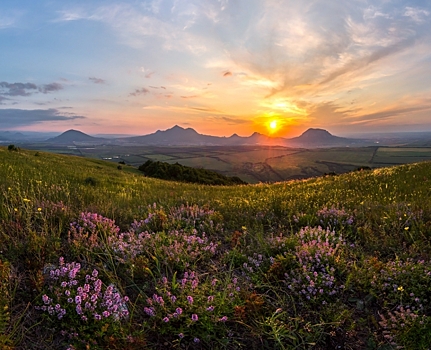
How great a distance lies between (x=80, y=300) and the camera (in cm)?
333

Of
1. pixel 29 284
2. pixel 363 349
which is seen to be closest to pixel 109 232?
pixel 29 284

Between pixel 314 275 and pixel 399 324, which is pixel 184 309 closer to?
pixel 314 275

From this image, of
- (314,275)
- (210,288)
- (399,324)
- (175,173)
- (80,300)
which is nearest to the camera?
(399,324)

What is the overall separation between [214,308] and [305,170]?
11498 centimetres

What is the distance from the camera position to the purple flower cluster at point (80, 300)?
10.8ft

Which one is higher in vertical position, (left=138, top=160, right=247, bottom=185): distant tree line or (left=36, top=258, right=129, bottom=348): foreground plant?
(left=36, top=258, right=129, bottom=348): foreground plant

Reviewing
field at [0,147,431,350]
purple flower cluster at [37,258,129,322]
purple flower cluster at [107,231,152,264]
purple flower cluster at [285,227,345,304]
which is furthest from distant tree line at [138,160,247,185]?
purple flower cluster at [37,258,129,322]

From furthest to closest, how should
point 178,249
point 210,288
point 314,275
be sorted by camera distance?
point 178,249 < point 314,275 < point 210,288

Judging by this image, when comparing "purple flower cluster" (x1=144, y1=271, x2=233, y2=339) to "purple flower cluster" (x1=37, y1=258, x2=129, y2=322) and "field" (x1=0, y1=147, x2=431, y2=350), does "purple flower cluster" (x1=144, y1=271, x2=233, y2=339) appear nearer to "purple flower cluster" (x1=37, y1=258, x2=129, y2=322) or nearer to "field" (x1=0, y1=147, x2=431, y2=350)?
"field" (x1=0, y1=147, x2=431, y2=350)

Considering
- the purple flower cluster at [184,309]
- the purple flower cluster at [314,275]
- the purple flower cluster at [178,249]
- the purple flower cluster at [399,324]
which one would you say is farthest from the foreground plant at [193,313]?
the purple flower cluster at [399,324]

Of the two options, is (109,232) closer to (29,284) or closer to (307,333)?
(29,284)

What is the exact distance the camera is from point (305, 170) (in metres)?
112

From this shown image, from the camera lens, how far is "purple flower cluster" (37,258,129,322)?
10.8ft

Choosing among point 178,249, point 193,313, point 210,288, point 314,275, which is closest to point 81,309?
point 193,313
